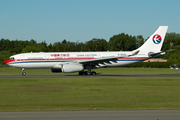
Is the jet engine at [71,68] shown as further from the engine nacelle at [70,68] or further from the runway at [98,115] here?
the runway at [98,115]

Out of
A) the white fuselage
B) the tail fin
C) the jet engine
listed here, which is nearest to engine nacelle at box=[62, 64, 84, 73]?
the jet engine

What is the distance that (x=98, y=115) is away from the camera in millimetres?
10781

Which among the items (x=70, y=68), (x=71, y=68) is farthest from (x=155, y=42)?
(x=70, y=68)

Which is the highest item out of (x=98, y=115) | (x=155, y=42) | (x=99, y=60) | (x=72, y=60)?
(x=155, y=42)

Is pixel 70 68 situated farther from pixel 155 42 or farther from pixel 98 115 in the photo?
pixel 98 115

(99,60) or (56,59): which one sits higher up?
(56,59)

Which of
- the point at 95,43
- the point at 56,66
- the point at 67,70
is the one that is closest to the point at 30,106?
the point at 67,70

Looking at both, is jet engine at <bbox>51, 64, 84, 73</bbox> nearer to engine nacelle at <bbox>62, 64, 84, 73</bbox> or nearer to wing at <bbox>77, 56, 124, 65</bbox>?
engine nacelle at <bbox>62, 64, 84, 73</bbox>

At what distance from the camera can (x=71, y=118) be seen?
1025 cm

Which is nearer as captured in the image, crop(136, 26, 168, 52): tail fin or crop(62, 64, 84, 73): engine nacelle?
crop(62, 64, 84, 73): engine nacelle

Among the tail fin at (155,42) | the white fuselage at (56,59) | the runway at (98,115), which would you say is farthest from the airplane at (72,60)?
the runway at (98,115)

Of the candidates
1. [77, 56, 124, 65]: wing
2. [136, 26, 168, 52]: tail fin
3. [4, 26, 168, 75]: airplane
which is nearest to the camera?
[77, 56, 124, 65]: wing

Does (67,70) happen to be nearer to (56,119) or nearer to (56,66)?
(56,66)

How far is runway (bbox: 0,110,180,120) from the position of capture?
33.7 feet
